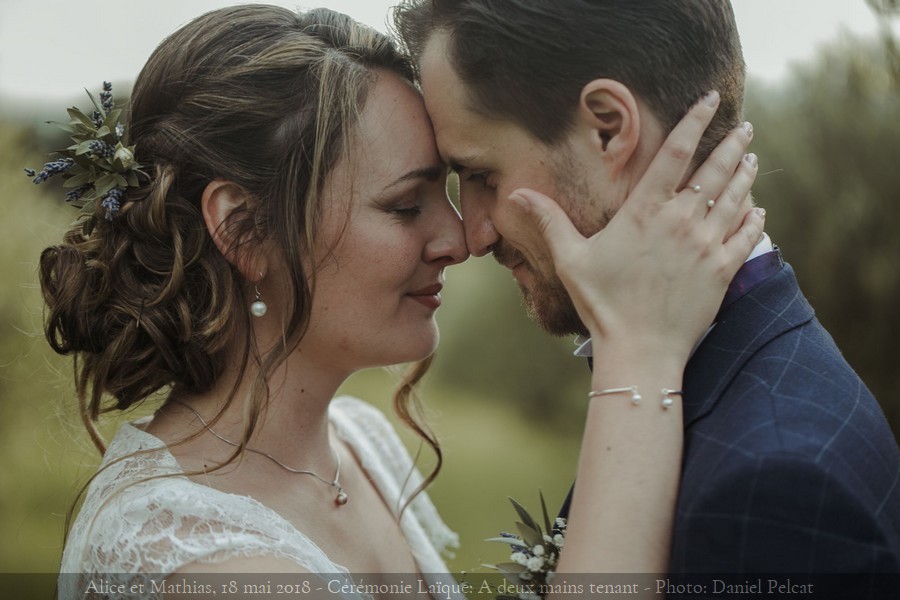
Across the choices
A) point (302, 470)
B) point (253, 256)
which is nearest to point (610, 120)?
point (253, 256)

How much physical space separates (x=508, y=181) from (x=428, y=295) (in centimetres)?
67

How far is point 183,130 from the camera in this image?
2.95m

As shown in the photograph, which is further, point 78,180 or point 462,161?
point 78,180

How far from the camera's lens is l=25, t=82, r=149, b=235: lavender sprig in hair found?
2.94 m

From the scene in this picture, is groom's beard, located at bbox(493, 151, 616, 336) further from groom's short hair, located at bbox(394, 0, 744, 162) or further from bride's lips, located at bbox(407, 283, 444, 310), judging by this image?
bride's lips, located at bbox(407, 283, 444, 310)

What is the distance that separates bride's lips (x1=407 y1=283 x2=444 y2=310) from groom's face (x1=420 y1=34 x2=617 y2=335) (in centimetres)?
24

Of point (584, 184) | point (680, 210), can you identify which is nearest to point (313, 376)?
point (584, 184)

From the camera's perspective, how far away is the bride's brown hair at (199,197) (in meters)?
2.92

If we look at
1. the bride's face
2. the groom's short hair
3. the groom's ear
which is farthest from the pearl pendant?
the groom's ear

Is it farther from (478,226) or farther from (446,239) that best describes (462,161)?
(446,239)

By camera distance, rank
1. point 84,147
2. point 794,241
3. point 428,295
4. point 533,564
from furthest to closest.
Result: 1. point 794,241
2. point 428,295
3. point 84,147
4. point 533,564

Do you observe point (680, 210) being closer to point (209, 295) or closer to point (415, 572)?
point (209, 295)

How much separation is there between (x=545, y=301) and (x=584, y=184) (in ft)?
1.49

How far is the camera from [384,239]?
2973 mm
